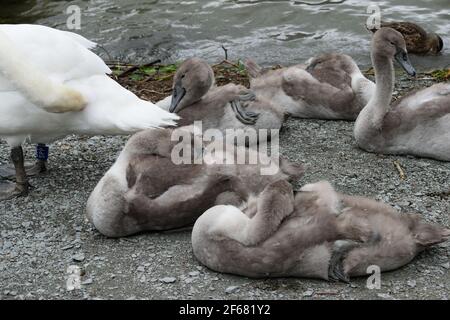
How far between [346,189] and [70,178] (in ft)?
7.00

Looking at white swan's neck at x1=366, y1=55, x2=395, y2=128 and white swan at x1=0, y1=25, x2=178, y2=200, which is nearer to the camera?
white swan at x1=0, y1=25, x2=178, y2=200

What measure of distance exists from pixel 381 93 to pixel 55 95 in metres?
2.59

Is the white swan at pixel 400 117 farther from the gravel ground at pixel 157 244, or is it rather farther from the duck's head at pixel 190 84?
the duck's head at pixel 190 84

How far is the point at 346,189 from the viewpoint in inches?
211

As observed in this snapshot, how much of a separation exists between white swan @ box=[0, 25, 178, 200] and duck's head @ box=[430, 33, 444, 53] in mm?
Answer: 5223

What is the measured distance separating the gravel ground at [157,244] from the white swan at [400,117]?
0.34ft

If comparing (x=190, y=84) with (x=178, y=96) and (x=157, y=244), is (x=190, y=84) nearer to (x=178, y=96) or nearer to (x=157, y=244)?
(x=178, y=96)

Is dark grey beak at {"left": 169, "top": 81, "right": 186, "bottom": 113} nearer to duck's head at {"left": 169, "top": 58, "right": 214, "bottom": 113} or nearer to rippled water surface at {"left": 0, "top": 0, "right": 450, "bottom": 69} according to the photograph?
duck's head at {"left": 169, "top": 58, "right": 214, "bottom": 113}

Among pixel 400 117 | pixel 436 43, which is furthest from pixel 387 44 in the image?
pixel 436 43

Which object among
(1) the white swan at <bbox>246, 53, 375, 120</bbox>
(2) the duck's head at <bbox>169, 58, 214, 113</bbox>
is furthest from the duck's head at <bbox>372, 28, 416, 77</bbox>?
(2) the duck's head at <bbox>169, 58, 214, 113</bbox>

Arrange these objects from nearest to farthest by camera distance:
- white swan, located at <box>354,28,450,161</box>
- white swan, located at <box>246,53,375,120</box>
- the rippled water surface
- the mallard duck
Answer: the mallard duck → white swan, located at <box>354,28,450,161</box> → white swan, located at <box>246,53,375,120</box> → the rippled water surface

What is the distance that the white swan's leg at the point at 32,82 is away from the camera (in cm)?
501

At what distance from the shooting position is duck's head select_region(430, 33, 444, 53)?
9.35 meters

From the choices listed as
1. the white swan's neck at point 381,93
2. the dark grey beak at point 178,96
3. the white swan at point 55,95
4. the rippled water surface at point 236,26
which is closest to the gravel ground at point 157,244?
the white swan's neck at point 381,93
